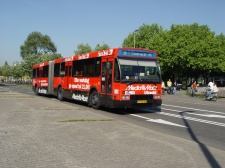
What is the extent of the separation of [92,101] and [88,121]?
5.56 m

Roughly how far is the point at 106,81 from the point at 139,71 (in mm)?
1573

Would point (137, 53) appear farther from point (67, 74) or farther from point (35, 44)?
point (35, 44)

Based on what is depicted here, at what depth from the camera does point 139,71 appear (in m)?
14.6

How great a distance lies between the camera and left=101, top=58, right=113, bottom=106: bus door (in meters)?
14.7

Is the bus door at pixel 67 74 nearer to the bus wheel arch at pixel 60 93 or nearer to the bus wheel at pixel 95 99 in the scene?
the bus wheel arch at pixel 60 93

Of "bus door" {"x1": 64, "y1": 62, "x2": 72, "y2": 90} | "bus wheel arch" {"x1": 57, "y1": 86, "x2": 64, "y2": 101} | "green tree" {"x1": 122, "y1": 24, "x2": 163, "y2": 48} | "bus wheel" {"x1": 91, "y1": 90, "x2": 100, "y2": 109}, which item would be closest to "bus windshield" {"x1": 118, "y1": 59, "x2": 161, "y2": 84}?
"bus wheel" {"x1": 91, "y1": 90, "x2": 100, "y2": 109}

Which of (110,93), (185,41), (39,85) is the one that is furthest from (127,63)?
(185,41)

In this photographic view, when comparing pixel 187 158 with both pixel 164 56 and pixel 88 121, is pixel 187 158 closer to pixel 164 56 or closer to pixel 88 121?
pixel 88 121

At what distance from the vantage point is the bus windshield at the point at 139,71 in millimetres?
14305

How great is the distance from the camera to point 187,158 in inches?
255

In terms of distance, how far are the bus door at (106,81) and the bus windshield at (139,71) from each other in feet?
2.30

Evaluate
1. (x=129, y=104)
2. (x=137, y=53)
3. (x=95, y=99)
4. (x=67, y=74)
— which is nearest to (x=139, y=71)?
(x=137, y=53)

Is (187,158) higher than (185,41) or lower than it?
lower

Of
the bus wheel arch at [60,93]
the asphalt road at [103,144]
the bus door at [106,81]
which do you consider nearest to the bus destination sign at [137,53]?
the bus door at [106,81]
